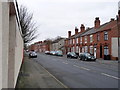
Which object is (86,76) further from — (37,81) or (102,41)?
(102,41)

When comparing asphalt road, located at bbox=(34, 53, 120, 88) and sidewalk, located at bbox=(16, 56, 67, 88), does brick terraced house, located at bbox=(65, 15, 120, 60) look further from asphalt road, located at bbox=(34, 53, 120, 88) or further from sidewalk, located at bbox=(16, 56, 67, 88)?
sidewalk, located at bbox=(16, 56, 67, 88)

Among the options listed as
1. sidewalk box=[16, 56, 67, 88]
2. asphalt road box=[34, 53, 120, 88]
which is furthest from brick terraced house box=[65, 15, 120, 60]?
sidewalk box=[16, 56, 67, 88]

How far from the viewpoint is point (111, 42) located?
37.9 meters

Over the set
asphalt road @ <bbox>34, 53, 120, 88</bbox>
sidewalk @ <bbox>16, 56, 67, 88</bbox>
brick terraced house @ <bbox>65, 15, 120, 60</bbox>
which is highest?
brick terraced house @ <bbox>65, 15, 120, 60</bbox>

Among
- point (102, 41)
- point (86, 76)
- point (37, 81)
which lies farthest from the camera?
point (102, 41)

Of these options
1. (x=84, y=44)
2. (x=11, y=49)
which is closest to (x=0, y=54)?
(x=11, y=49)

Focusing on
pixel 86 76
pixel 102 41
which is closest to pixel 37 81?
pixel 86 76

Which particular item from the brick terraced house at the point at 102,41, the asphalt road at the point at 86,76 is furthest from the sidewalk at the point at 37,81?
the brick terraced house at the point at 102,41

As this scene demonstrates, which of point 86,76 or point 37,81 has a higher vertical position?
point 37,81

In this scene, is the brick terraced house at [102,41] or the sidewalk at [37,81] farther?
the brick terraced house at [102,41]

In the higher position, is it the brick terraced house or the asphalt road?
the brick terraced house

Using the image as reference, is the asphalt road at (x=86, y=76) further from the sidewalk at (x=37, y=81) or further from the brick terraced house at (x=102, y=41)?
the brick terraced house at (x=102, y=41)

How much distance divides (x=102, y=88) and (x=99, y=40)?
3427cm

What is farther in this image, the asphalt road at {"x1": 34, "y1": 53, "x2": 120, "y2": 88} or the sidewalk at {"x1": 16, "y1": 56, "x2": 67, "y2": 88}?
the asphalt road at {"x1": 34, "y1": 53, "x2": 120, "y2": 88}
